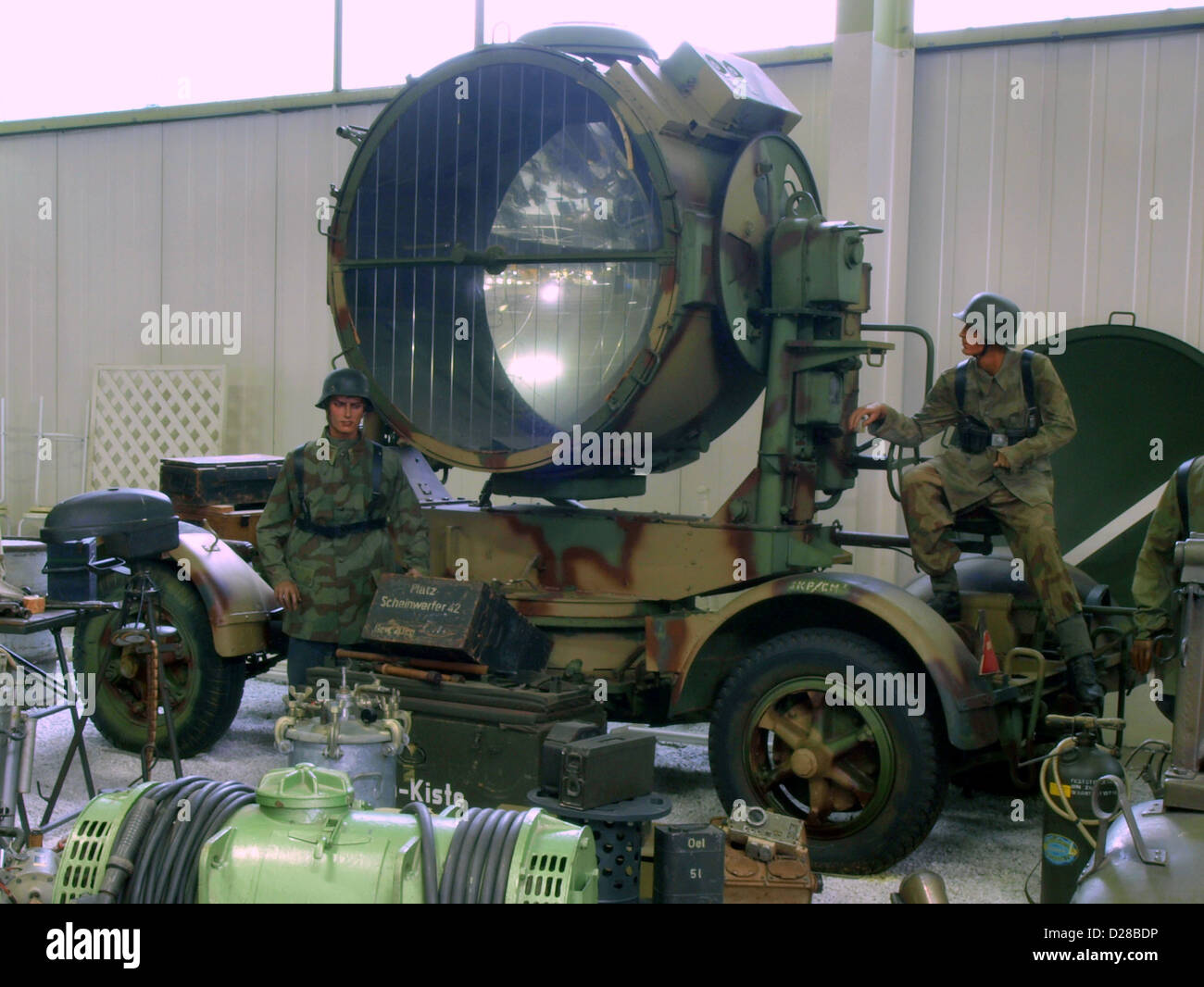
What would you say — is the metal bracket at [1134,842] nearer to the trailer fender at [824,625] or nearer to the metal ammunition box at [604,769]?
the metal ammunition box at [604,769]

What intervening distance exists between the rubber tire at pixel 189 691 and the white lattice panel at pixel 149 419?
3076mm

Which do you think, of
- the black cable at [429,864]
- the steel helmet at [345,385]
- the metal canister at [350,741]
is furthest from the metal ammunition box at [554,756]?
the steel helmet at [345,385]

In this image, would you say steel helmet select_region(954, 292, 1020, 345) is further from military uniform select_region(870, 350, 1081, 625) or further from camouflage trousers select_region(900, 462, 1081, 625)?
camouflage trousers select_region(900, 462, 1081, 625)

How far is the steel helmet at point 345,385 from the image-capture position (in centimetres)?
489

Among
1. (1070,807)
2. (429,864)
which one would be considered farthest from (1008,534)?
(429,864)

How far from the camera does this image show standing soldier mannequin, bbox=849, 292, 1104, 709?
4547 mm

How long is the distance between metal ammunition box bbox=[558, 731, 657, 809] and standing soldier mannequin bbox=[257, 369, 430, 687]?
162 cm

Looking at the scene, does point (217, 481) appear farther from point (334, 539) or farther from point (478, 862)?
point (478, 862)

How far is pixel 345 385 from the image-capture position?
4.90 meters

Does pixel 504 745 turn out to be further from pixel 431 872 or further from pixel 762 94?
pixel 762 94

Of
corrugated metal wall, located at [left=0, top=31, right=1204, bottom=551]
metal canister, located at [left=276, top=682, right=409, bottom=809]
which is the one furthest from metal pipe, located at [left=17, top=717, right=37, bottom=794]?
corrugated metal wall, located at [left=0, top=31, right=1204, bottom=551]

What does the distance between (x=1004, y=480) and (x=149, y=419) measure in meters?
5.91

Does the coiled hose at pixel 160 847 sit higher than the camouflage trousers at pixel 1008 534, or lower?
lower
